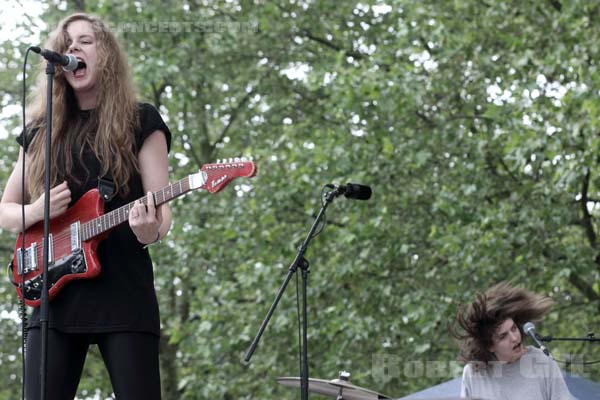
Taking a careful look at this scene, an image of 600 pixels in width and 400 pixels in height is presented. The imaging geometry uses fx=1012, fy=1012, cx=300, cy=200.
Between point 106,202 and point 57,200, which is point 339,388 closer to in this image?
point 106,202

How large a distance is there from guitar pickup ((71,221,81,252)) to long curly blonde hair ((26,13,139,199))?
5.8 inches

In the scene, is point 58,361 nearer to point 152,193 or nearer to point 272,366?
point 152,193

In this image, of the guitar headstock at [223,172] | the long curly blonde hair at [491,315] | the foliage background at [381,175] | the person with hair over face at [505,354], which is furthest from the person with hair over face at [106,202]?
the foliage background at [381,175]

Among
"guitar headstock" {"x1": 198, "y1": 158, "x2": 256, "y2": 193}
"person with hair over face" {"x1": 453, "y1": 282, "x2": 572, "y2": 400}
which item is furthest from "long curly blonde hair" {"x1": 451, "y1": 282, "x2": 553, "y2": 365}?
"guitar headstock" {"x1": 198, "y1": 158, "x2": 256, "y2": 193}

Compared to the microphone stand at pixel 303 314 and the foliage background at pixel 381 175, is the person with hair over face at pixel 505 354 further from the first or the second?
the foliage background at pixel 381 175

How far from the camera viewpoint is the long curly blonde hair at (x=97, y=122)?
3211mm

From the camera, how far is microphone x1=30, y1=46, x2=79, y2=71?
309 cm

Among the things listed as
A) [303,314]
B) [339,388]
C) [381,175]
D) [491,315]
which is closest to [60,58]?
[303,314]

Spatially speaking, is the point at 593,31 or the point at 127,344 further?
the point at 593,31

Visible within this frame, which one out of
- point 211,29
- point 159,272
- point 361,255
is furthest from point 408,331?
point 211,29

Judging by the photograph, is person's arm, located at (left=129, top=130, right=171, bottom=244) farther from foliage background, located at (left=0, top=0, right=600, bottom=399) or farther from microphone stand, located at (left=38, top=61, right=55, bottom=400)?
foliage background, located at (left=0, top=0, right=600, bottom=399)

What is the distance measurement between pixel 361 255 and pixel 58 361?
24.9 ft

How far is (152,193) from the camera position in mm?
3113

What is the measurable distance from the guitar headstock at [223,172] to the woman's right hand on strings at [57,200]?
1.46 ft
